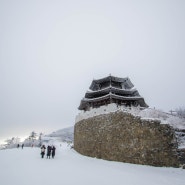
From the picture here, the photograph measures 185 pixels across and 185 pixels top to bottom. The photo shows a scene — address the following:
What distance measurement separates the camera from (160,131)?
15906 mm

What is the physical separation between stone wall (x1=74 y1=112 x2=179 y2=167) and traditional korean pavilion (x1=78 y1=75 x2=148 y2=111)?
6332 millimetres

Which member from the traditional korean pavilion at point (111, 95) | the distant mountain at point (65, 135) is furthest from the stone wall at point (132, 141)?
the distant mountain at point (65, 135)

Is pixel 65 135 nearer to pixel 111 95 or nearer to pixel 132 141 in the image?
pixel 111 95

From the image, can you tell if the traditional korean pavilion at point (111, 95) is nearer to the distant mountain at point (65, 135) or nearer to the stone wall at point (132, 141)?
the stone wall at point (132, 141)

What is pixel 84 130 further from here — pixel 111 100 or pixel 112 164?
pixel 112 164

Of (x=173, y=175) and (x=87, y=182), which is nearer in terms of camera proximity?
(x=87, y=182)

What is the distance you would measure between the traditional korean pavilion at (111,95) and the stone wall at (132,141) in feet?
20.8

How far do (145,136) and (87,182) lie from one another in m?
8.25

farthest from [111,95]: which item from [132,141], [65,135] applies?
[65,135]

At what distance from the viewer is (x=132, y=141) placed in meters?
16.6

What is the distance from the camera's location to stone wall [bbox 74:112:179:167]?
15.1 meters

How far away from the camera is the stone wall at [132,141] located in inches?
595

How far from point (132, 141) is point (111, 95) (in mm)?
9435

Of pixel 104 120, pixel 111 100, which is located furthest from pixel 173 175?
pixel 111 100
